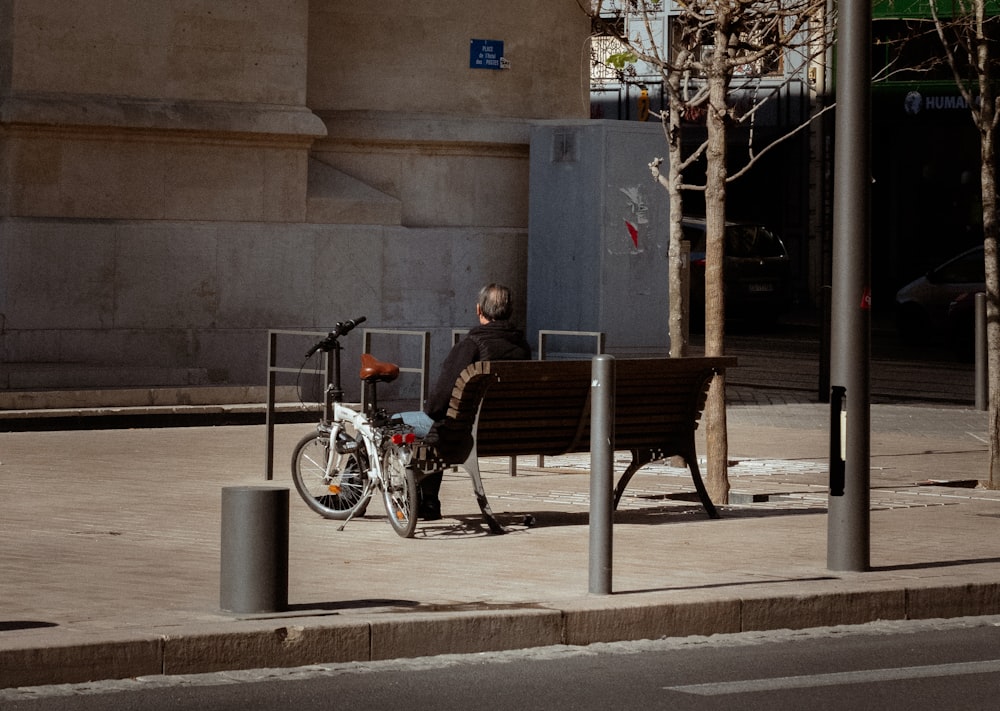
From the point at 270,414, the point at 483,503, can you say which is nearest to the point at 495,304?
the point at 483,503

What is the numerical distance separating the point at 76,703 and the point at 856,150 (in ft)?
14.4

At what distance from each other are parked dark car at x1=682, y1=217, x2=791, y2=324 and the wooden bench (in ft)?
63.1

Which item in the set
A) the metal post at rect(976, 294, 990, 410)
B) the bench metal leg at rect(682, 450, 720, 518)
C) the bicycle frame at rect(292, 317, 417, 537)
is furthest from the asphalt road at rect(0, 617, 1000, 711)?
the metal post at rect(976, 294, 990, 410)

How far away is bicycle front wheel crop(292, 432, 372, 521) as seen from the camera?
34.2 ft

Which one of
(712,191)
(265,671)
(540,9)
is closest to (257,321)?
(540,9)

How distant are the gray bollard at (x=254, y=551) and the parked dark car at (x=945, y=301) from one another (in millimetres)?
19961

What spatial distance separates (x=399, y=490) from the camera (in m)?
9.94

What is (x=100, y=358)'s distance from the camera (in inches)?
703

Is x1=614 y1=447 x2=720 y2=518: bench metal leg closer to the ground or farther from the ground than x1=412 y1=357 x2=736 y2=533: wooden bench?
closer to the ground

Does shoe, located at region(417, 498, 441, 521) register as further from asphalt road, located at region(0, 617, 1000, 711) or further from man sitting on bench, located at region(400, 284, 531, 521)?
asphalt road, located at region(0, 617, 1000, 711)

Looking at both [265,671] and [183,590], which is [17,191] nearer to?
[183,590]

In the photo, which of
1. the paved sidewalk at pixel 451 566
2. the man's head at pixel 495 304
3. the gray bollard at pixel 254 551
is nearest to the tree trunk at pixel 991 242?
the paved sidewalk at pixel 451 566

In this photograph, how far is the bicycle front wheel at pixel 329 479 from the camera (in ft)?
34.2

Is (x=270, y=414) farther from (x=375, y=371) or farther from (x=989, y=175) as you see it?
(x=989, y=175)
